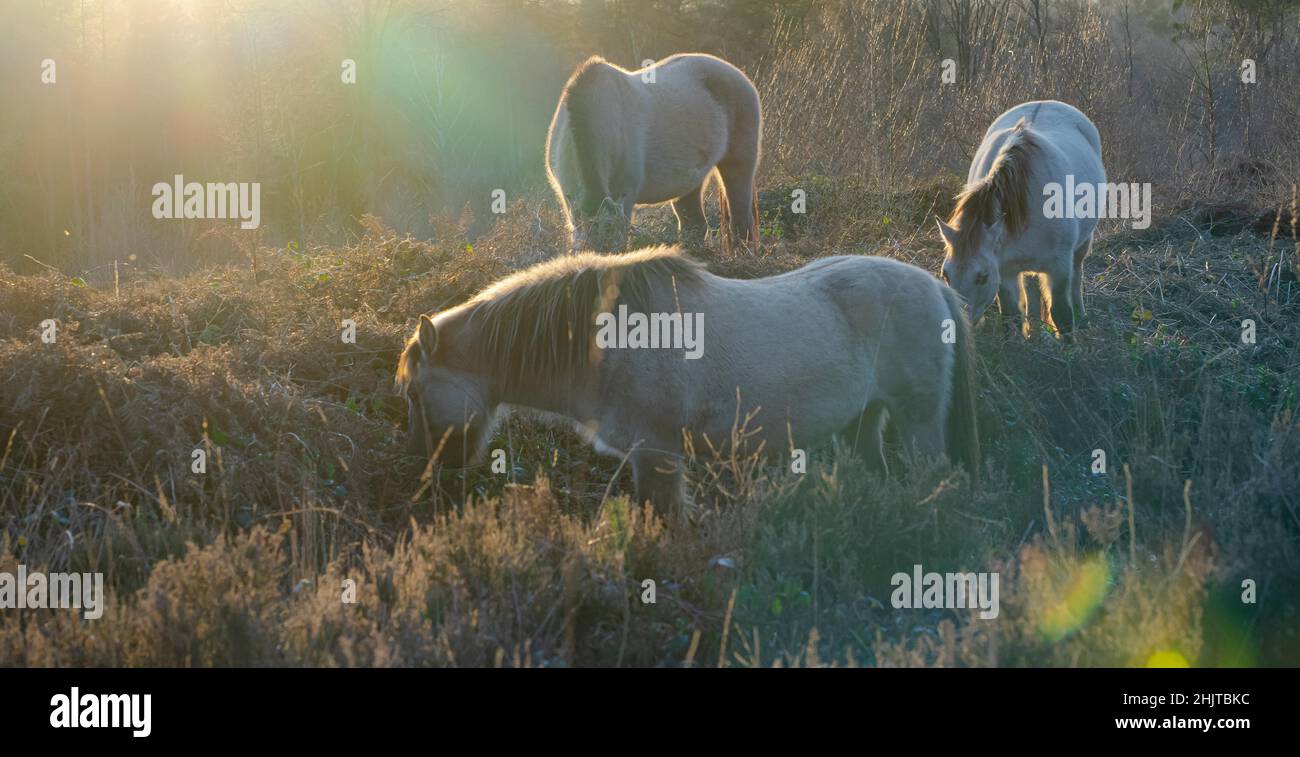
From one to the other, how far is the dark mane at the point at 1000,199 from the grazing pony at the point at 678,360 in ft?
5.59

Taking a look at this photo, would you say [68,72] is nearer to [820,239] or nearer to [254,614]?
[820,239]

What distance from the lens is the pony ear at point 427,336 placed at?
17.0 feet

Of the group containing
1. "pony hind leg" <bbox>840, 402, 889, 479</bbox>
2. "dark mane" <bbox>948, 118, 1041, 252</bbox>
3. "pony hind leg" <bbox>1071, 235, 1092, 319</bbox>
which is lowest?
"pony hind leg" <bbox>840, 402, 889, 479</bbox>

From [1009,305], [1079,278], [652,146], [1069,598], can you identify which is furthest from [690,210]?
[1069,598]

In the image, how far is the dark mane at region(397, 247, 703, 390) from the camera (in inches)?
208

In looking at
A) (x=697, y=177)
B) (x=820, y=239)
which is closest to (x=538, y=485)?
(x=820, y=239)

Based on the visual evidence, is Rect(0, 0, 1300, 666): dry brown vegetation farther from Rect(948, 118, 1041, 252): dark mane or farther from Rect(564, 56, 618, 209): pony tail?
Rect(948, 118, 1041, 252): dark mane

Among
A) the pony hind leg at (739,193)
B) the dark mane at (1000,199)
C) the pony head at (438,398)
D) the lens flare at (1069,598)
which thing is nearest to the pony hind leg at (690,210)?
the pony hind leg at (739,193)

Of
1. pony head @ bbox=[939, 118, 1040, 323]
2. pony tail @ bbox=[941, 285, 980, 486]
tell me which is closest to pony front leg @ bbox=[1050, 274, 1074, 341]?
pony head @ bbox=[939, 118, 1040, 323]

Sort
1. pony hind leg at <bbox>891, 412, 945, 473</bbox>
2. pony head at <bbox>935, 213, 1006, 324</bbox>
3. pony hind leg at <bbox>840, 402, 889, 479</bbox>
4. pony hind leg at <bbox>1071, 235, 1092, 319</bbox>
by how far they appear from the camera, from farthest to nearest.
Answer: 1. pony hind leg at <bbox>1071, 235, 1092, 319</bbox>
2. pony head at <bbox>935, 213, 1006, 324</bbox>
3. pony hind leg at <bbox>840, 402, 889, 479</bbox>
4. pony hind leg at <bbox>891, 412, 945, 473</bbox>

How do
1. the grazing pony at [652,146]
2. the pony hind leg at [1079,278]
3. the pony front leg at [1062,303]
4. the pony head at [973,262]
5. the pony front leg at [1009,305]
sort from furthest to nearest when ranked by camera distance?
the grazing pony at [652,146] < the pony hind leg at [1079,278] < the pony front leg at [1062,303] < the pony front leg at [1009,305] < the pony head at [973,262]

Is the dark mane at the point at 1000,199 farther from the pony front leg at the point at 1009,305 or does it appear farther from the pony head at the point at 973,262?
the pony front leg at the point at 1009,305

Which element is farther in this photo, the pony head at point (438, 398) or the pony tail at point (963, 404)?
the pony tail at point (963, 404)

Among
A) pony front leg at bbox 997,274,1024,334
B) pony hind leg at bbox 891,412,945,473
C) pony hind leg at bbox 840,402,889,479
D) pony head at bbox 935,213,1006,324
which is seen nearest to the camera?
pony hind leg at bbox 891,412,945,473
